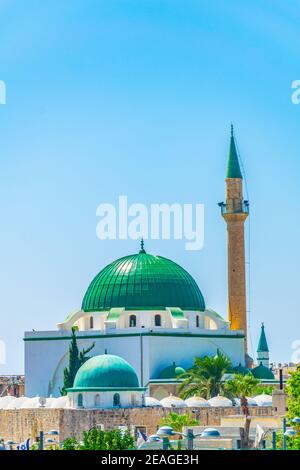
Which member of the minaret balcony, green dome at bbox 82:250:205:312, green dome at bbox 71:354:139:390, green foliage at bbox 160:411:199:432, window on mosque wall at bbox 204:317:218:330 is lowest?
green foliage at bbox 160:411:199:432

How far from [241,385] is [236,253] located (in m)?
9.46

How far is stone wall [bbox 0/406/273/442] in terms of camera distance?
46406mm

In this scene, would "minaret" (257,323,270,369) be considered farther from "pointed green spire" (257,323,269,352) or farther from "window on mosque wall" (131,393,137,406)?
"window on mosque wall" (131,393,137,406)

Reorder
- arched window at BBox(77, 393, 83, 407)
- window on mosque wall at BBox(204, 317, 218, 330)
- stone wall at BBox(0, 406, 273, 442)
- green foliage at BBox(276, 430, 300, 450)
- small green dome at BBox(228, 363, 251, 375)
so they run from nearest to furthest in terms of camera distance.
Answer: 1. green foliage at BBox(276, 430, 300, 450)
2. stone wall at BBox(0, 406, 273, 442)
3. arched window at BBox(77, 393, 83, 407)
4. small green dome at BBox(228, 363, 251, 375)
5. window on mosque wall at BBox(204, 317, 218, 330)

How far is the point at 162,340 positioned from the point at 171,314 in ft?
4.73

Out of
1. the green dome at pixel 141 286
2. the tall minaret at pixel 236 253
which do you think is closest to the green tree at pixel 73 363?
the green dome at pixel 141 286

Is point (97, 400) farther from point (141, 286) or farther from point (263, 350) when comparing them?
point (263, 350)

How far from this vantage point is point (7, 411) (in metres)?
50.9

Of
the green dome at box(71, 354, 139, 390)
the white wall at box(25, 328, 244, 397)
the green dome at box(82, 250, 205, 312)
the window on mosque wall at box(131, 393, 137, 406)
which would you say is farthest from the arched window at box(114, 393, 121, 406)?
the green dome at box(82, 250, 205, 312)

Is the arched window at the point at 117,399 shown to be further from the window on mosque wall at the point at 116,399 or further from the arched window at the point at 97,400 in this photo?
the arched window at the point at 97,400

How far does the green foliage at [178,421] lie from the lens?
43.0 meters
